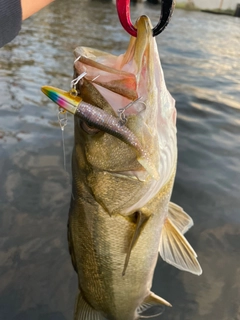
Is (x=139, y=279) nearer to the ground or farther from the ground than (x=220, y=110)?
farther from the ground

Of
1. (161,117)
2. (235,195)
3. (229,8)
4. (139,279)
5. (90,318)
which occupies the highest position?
(161,117)

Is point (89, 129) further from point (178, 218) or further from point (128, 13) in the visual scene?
point (178, 218)

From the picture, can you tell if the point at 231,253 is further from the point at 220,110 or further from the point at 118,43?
the point at 118,43

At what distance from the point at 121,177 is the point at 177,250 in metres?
0.70

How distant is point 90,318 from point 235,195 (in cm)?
251

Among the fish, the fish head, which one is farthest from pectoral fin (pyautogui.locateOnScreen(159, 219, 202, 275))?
the fish head

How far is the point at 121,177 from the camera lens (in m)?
1.45

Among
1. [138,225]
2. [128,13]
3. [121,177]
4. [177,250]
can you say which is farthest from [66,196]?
[128,13]

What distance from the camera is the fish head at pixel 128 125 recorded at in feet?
4.28

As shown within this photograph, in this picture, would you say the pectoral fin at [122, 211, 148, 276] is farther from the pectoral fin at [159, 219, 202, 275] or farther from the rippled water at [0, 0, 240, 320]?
the rippled water at [0, 0, 240, 320]

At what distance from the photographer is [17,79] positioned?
25.4 feet

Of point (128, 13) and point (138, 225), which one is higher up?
point (128, 13)

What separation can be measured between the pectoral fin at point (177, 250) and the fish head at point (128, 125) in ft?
1.45

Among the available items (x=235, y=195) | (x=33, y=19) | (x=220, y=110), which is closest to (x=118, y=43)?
(x=33, y=19)
